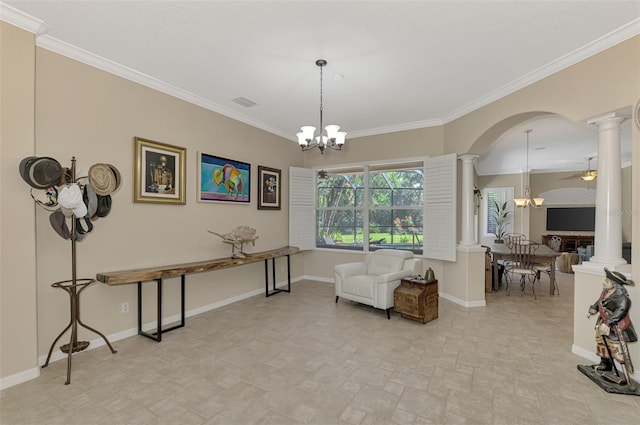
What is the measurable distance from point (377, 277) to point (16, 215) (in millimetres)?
3649

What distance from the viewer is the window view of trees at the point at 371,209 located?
17.7 feet

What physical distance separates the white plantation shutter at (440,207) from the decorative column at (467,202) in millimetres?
176

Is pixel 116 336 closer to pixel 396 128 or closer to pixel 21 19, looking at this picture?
pixel 21 19

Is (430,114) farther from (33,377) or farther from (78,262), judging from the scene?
(33,377)

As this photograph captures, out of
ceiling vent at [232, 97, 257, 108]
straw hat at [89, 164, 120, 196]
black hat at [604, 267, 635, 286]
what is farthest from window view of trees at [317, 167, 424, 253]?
straw hat at [89, 164, 120, 196]

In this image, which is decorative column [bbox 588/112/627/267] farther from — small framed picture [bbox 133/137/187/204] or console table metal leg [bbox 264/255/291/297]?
small framed picture [bbox 133/137/187/204]

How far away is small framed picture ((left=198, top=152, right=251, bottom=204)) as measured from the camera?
4109 millimetres

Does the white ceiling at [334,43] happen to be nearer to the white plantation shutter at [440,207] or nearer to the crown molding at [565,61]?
the crown molding at [565,61]

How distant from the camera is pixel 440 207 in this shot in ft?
15.5

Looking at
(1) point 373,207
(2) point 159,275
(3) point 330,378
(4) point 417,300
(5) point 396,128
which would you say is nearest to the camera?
(3) point 330,378

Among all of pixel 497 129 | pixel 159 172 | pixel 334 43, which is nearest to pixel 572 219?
pixel 497 129

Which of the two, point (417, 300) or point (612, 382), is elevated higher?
point (417, 300)

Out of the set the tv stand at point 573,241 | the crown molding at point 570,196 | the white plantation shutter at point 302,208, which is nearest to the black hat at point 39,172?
the white plantation shutter at point 302,208

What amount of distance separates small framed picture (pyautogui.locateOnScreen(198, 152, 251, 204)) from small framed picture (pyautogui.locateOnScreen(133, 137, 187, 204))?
0.30 meters
